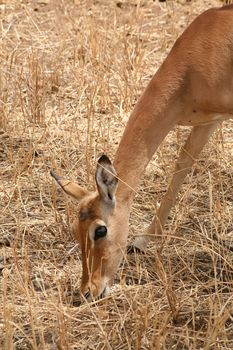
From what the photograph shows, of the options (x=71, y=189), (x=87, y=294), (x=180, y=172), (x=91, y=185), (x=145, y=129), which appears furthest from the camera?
(x=91, y=185)

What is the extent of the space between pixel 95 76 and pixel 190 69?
2.86 m

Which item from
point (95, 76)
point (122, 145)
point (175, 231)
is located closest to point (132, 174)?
point (122, 145)

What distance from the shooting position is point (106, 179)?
5.45 metres

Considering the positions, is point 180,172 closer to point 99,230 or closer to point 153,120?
point 153,120

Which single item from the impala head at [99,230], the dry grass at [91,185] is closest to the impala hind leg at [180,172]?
the dry grass at [91,185]

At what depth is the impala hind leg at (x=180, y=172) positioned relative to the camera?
649cm

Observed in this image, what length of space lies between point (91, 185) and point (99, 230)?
1426mm

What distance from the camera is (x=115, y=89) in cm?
885

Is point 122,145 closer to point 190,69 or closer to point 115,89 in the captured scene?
point 190,69

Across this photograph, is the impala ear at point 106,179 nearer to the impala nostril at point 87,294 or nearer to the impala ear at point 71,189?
the impala ear at point 71,189

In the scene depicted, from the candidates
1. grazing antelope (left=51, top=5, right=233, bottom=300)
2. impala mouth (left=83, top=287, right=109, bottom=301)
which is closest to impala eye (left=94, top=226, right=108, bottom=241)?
grazing antelope (left=51, top=5, right=233, bottom=300)

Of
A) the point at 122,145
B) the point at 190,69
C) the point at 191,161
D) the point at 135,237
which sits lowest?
the point at 135,237

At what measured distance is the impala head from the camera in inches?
213

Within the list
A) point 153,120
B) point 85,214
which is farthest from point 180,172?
point 85,214
